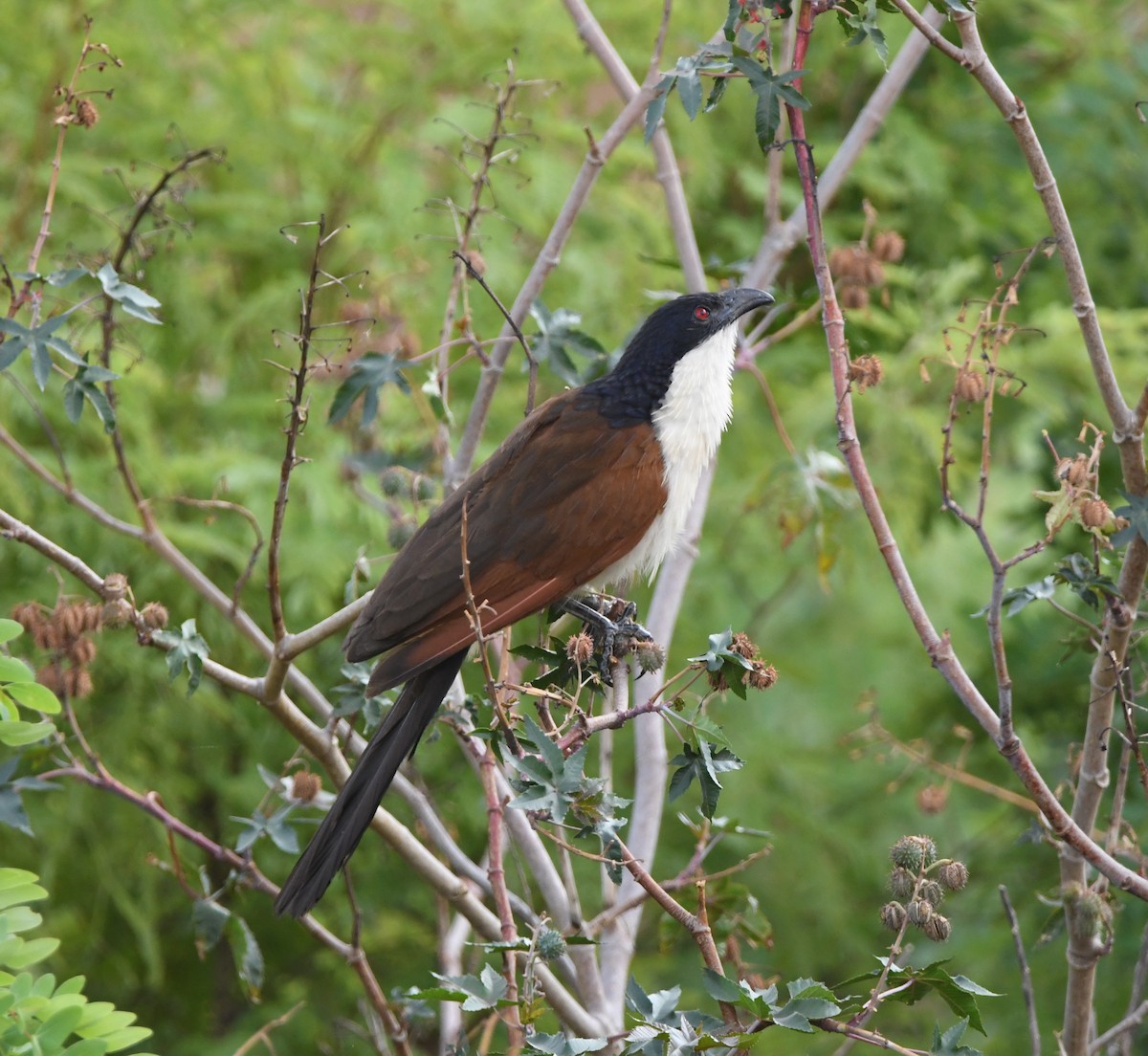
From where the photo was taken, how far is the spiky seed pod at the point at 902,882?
5.65ft

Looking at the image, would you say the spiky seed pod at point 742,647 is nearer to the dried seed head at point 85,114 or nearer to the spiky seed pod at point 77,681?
the spiky seed pod at point 77,681

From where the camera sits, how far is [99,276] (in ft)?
6.95

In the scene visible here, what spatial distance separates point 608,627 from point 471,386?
173 cm

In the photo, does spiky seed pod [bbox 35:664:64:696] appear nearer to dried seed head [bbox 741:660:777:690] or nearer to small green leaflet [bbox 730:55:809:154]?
dried seed head [bbox 741:660:777:690]

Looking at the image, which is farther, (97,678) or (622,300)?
(622,300)

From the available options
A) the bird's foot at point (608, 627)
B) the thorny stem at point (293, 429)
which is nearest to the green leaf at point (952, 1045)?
the bird's foot at point (608, 627)

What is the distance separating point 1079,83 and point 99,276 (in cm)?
357

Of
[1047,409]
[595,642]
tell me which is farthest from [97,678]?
[1047,409]

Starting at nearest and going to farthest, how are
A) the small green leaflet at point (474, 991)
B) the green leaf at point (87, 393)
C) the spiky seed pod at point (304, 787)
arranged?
the small green leaflet at point (474, 991) < the green leaf at point (87, 393) < the spiky seed pod at point (304, 787)

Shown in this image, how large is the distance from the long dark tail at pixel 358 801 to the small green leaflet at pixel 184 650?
30cm

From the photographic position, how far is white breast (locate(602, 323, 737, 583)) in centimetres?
268

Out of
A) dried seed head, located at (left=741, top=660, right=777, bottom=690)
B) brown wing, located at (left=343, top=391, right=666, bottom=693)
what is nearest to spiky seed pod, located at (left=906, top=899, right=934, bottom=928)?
dried seed head, located at (left=741, top=660, right=777, bottom=690)

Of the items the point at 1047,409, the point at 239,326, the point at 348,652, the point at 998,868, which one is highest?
the point at 239,326

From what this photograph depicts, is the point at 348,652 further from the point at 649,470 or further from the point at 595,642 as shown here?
the point at 649,470
